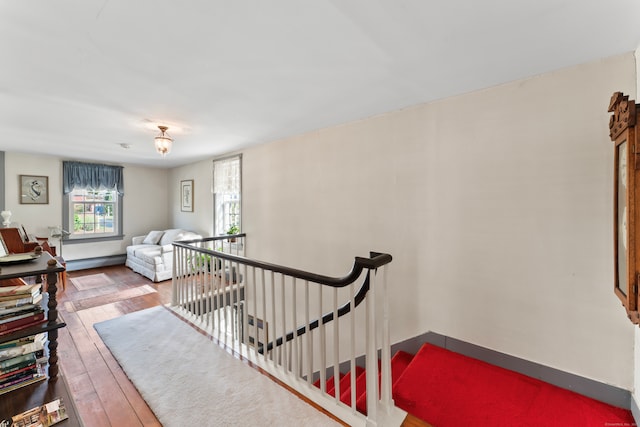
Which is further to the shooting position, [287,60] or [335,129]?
[335,129]

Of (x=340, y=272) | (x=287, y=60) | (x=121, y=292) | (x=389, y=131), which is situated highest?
(x=287, y=60)

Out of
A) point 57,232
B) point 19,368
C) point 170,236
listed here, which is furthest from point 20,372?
point 57,232

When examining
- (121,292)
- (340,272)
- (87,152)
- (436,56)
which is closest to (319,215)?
(340,272)

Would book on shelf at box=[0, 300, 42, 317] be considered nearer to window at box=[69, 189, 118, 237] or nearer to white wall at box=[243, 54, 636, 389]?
white wall at box=[243, 54, 636, 389]

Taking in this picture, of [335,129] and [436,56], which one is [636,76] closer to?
[436,56]

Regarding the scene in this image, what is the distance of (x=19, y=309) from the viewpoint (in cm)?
139

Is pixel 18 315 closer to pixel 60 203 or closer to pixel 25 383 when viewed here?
pixel 25 383

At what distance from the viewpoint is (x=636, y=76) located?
5.34ft

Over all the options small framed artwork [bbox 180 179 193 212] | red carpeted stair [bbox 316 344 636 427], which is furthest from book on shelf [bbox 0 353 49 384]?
small framed artwork [bbox 180 179 193 212]

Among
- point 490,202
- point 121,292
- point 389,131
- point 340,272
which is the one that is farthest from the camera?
point 121,292

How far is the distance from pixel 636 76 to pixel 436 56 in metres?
1.21

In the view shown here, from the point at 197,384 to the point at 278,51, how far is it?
241cm

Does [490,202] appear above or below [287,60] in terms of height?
below

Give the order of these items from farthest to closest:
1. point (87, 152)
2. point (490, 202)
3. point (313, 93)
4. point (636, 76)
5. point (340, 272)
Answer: point (87, 152) < point (340, 272) < point (313, 93) < point (490, 202) < point (636, 76)
